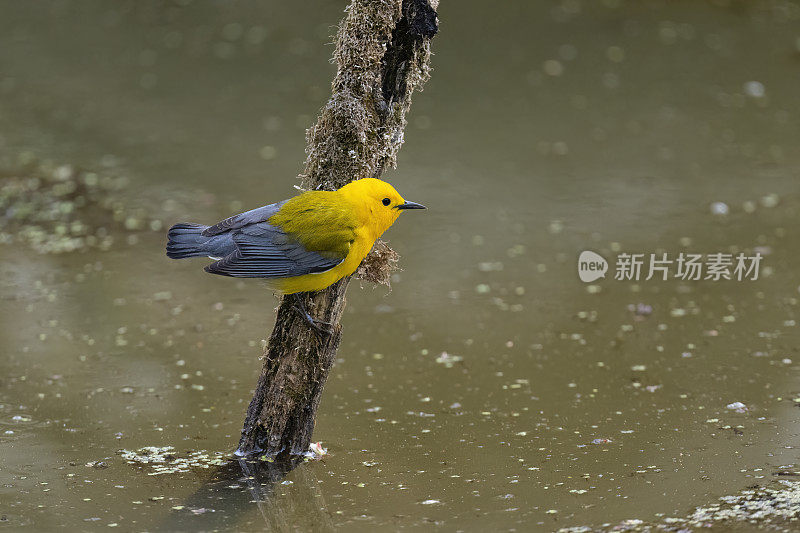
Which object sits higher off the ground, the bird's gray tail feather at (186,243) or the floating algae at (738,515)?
the bird's gray tail feather at (186,243)

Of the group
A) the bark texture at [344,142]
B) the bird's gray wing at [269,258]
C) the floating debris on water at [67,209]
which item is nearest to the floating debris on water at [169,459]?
the bark texture at [344,142]

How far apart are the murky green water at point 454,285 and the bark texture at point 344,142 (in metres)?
0.29

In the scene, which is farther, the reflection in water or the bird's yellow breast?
the bird's yellow breast

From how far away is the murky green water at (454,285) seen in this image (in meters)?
3.81

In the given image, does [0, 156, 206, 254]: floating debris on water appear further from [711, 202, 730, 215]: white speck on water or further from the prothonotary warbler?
[711, 202, 730, 215]: white speck on water

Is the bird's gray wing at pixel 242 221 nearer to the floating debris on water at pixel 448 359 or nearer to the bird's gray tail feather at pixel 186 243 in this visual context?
the bird's gray tail feather at pixel 186 243

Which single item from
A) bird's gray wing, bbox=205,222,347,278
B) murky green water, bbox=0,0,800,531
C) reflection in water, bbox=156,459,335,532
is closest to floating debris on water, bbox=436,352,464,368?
murky green water, bbox=0,0,800,531

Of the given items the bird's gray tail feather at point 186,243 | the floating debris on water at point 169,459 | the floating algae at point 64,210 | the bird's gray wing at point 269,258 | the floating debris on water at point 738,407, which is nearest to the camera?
Result: the bird's gray wing at point 269,258

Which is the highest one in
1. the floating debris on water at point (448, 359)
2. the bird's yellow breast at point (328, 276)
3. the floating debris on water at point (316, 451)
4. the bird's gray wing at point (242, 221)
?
the bird's gray wing at point (242, 221)

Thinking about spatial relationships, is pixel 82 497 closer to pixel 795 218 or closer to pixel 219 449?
pixel 219 449

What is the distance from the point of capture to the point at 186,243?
3.74m

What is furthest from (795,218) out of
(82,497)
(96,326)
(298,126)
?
(82,497)

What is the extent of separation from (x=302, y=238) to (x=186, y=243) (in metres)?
0.44

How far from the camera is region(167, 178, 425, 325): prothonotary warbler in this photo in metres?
3.65
